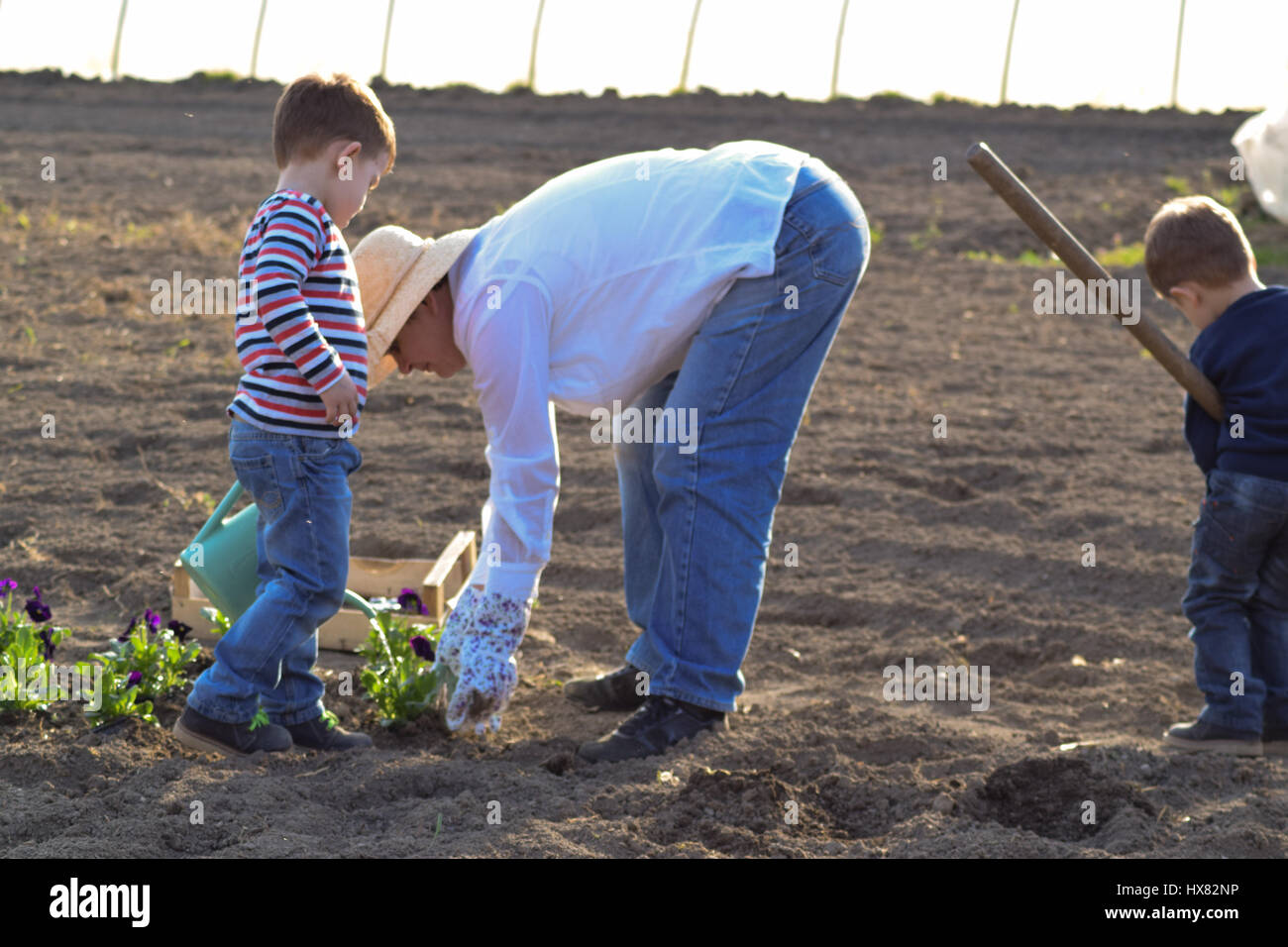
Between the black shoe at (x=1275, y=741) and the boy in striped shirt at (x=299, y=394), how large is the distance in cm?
224

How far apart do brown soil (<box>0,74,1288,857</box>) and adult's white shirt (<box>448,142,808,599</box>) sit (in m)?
0.61

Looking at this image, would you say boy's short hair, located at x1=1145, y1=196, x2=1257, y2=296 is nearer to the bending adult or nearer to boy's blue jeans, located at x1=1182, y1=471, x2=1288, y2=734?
boy's blue jeans, located at x1=1182, y1=471, x2=1288, y2=734

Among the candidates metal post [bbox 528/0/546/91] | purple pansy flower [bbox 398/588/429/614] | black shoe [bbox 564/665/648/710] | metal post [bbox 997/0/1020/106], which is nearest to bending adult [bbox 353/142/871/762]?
black shoe [bbox 564/665/648/710]

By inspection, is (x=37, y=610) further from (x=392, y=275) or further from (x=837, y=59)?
(x=837, y=59)

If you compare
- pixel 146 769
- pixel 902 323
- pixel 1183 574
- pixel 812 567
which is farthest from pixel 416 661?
pixel 902 323

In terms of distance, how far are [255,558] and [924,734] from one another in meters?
1.68

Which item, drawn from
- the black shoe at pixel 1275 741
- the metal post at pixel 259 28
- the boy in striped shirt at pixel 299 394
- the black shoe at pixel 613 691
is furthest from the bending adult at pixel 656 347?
the metal post at pixel 259 28

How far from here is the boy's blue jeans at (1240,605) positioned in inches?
124

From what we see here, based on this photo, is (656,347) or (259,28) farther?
(259,28)

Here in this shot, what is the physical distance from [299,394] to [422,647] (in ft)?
2.29

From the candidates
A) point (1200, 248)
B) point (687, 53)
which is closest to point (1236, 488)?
point (1200, 248)

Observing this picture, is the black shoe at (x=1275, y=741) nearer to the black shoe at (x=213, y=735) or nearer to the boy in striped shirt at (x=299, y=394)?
the boy in striped shirt at (x=299, y=394)

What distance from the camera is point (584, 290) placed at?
9.53ft

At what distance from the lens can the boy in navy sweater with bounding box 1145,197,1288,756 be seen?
311cm
